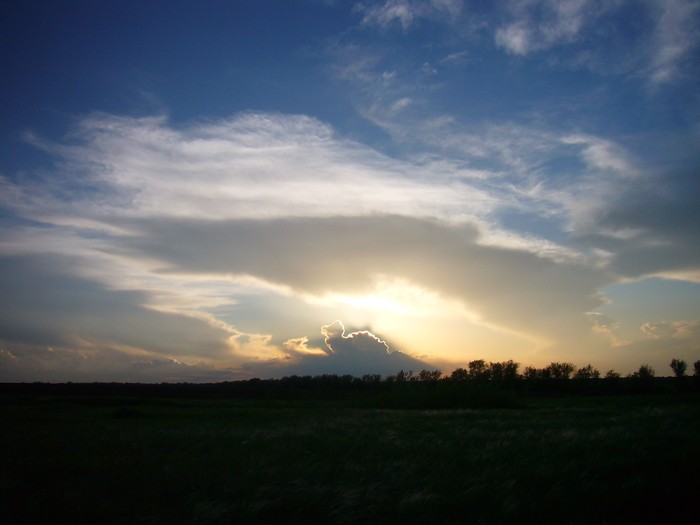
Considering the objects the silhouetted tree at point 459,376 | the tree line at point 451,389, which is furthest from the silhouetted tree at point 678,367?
the silhouetted tree at point 459,376

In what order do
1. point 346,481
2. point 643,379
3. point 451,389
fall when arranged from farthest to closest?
point 643,379 < point 451,389 < point 346,481

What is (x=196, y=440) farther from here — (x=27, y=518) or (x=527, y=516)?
(x=527, y=516)

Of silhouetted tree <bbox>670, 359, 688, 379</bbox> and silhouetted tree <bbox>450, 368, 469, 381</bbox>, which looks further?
silhouetted tree <bbox>670, 359, 688, 379</bbox>

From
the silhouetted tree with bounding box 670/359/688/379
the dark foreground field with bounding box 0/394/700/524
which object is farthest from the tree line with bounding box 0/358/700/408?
the dark foreground field with bounding box 0/394/700/524

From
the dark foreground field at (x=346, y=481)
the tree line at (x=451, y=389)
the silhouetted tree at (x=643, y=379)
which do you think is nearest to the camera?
the dark foreground field at (x=346, y=481)

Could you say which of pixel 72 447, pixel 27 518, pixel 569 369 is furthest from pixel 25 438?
pixel 569 369

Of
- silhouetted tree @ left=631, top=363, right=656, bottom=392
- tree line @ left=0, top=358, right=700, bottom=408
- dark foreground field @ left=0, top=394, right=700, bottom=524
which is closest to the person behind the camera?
dark foreground field @ left=0, top=394, right=700, bottom=524

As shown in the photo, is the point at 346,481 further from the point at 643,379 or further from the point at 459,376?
the point at 643,379

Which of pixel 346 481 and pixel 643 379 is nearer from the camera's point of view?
pixel 346 481

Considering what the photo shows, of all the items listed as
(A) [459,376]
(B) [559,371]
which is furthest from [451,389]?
(B) [559,371]

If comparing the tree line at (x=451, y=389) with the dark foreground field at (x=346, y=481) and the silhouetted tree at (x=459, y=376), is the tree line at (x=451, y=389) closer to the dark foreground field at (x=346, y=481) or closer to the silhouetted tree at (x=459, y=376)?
the silhouetted tree at (x=459, y=376)

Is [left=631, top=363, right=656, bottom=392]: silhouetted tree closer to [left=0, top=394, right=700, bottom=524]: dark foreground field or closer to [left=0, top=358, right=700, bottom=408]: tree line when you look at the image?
[left=0, top=358, right=700, bottom=408]: tree line

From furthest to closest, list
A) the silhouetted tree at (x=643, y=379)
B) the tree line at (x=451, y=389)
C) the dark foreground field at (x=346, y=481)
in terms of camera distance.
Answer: the silhouetted tree at (x=643, y=379) → the tree line at (x=451, y=389) → the dark foreground field at (x=346, y=481)

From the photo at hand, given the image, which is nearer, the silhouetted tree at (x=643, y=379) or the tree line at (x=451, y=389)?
the tree line at (x=451, y=389)
